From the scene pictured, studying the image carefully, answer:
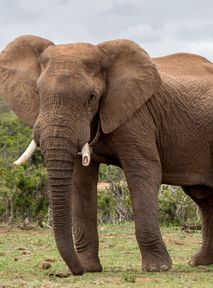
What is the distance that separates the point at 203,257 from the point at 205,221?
416mm

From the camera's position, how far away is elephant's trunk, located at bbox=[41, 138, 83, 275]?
22.9 ft

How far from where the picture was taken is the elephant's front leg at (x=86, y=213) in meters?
8.51

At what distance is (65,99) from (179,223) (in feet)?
29.3

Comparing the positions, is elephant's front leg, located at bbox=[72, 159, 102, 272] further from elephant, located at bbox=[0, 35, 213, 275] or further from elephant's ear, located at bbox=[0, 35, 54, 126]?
elephant's ear, located at bbox=[0, 35, 54, 126]

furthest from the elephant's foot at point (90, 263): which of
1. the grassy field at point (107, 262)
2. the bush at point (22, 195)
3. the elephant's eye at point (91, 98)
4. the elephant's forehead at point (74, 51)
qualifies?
the bush at point (22, 195)

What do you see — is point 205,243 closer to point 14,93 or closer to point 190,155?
point 190,155

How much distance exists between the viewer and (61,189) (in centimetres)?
702

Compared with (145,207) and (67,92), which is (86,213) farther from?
(67,92)

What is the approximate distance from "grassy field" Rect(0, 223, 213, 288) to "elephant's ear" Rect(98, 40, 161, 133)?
143 cm

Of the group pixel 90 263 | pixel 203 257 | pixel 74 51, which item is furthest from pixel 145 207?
pixel 203 257

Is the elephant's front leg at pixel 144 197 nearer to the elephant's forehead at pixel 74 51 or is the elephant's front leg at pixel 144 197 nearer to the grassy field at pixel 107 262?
the grassy field at pixel 107 262

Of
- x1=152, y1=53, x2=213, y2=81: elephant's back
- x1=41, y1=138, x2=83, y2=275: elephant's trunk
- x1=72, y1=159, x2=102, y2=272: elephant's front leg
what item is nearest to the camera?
x1=41, y1=138, x2=83, y2=275: elephant's trunk

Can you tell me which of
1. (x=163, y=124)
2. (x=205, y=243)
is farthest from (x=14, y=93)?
(x=205, y=243)

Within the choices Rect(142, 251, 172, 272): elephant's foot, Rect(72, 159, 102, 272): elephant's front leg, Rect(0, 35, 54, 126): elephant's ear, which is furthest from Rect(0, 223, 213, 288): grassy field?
Rect(0, 35, 54, 126): elephant's ear
